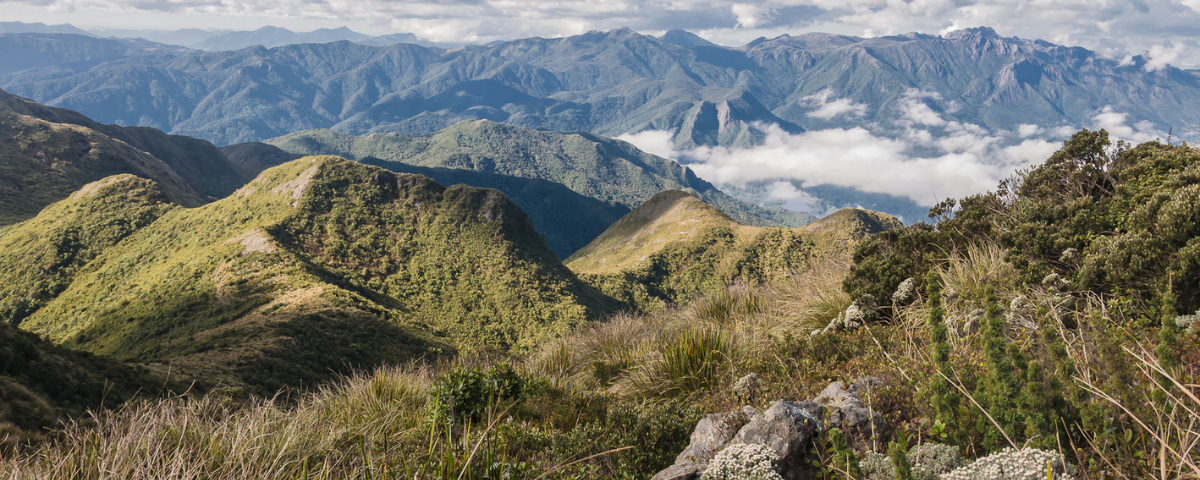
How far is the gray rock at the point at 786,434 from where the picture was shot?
4.14 metres

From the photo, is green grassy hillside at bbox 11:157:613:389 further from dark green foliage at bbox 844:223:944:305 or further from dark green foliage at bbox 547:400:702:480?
dark green foliage at bbox 844:223:944:305

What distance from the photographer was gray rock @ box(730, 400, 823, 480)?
4.14 m

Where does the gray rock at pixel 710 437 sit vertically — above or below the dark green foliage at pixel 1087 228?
below

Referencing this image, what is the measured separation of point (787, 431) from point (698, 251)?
68712mm

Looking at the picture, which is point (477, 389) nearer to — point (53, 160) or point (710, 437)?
point (710, 437)

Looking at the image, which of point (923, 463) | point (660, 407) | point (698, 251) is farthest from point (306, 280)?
point (698, 251)

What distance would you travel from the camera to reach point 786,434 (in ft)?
13.8

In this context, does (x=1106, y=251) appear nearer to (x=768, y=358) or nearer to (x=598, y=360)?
(x=768, y=358)

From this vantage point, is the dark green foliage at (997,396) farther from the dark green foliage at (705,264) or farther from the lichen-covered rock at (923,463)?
the dark green foliage at (705,264)

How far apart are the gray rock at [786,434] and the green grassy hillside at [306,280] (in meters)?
20.8

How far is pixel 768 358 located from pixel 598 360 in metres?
2.98

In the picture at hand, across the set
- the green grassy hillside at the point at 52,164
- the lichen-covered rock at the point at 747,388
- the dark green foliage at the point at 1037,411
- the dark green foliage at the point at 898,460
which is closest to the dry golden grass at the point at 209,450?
the dark green foliage at the point at 898,460

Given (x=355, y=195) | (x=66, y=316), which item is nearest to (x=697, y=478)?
(x=66, y=316)

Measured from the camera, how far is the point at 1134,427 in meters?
3.47
